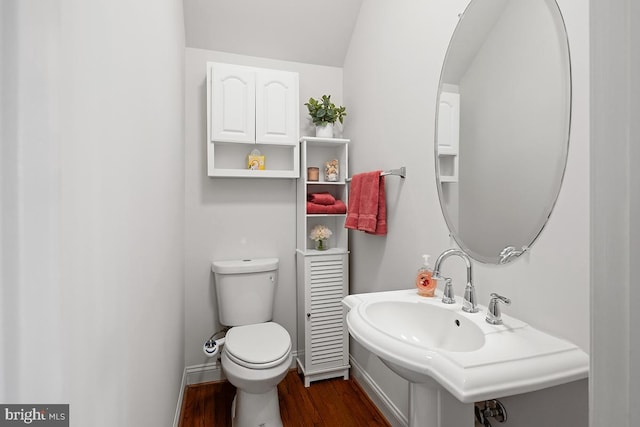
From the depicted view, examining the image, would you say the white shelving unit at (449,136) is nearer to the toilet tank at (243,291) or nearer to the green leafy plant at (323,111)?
the green leafy plant at (323,111)

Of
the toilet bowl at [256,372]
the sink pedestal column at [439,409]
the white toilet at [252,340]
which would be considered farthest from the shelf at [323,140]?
the sink pedestal column at [439,409]

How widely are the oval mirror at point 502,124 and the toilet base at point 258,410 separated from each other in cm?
128

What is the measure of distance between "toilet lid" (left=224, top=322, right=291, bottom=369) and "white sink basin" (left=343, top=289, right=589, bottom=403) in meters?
0.71

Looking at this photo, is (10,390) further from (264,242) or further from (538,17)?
(264,242)

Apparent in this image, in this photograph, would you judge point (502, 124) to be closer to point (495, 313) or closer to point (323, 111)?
point (495, 313)

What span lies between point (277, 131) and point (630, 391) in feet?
6.84

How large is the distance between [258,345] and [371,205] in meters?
0.98

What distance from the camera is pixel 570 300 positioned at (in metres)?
0.91

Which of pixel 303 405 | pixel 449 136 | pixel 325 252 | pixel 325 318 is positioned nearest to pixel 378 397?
pixel 303 405

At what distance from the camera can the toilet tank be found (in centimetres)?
211

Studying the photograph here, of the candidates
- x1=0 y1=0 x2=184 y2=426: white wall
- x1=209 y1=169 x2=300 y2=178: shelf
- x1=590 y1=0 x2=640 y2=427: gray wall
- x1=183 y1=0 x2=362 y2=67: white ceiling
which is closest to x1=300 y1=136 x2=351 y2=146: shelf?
x1=209 y1=169 x2=300 y2=178: shelf

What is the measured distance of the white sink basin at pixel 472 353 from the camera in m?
0.76

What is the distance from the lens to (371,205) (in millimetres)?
1837

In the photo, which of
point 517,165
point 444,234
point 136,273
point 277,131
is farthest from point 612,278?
point 277,131
